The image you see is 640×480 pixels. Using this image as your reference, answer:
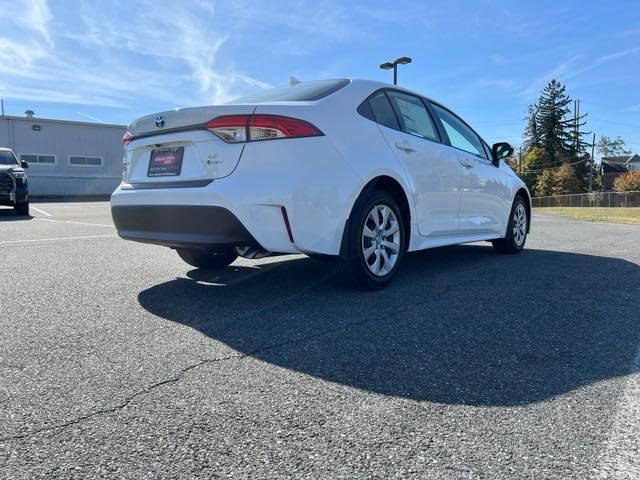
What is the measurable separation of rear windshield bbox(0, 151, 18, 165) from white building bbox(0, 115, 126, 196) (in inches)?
687

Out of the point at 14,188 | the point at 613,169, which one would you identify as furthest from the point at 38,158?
Answer: the point at 613,169

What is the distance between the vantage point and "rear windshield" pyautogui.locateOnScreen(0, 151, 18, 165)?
41.2 ft

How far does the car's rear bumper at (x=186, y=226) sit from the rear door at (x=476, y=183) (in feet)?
8.64

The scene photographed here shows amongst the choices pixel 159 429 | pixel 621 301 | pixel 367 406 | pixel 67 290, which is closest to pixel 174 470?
pixel 159 429

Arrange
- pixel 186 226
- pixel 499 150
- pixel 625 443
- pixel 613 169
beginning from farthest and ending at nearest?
pixel 613 169 < pixel 499 150 < pixel 186 226 < pixel 625 443

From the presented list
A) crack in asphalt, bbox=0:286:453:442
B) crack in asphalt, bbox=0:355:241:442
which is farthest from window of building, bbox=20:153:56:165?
crack in asphalt, bbox=0:355:241:442

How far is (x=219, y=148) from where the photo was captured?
10.8 feet

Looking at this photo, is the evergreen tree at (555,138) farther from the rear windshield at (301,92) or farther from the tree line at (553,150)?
the rear windshield at (301,92)

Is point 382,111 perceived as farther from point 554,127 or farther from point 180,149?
point 554,127

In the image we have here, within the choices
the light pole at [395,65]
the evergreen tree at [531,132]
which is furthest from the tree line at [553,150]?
the light pole at [395,65]

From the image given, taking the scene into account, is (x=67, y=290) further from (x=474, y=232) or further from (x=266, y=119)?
(x=474, y=232)

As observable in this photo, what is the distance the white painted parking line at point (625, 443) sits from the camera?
1.60 meters

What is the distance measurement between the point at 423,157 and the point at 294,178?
1584 millimetres

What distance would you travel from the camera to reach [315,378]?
2256mm
